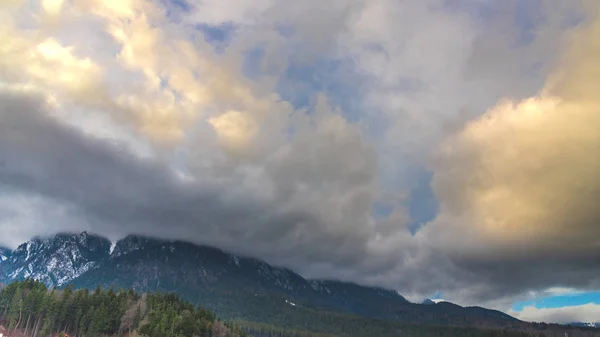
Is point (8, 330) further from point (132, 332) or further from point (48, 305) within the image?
point (132, 332)

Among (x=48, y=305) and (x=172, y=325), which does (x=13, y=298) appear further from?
(x=172, y=325)

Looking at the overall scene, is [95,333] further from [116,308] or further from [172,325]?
[172,325]

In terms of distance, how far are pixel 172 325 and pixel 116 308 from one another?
32.3m

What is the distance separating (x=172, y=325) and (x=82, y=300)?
145 ft

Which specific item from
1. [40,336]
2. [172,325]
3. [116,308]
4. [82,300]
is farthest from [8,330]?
[172,325]

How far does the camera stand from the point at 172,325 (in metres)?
184

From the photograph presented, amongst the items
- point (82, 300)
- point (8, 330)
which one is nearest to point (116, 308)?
point (82, 300)

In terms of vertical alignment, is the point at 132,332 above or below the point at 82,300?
below

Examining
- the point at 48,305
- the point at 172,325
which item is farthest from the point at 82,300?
the point at 172,325

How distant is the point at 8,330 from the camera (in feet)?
562

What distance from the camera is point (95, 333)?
174 m

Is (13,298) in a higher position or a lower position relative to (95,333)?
higher

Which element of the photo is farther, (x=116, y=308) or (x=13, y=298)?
(x=116, y=308)

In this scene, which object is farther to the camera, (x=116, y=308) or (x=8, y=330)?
(x=116, y=308)
